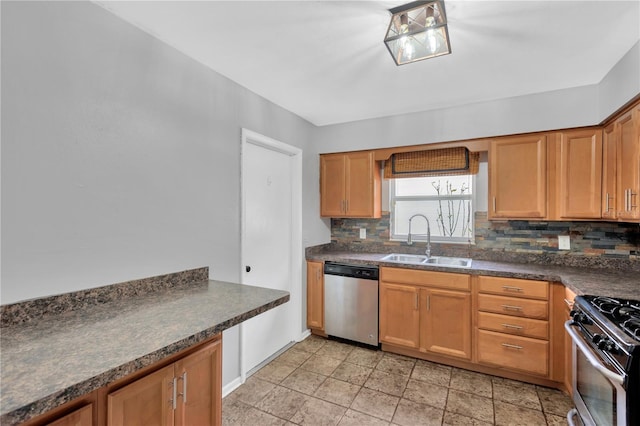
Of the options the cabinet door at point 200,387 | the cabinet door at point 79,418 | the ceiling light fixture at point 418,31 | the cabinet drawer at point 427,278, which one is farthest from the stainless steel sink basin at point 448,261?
the cabinet door at point 79,418

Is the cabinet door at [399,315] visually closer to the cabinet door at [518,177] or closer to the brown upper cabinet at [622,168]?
the cabinet door at [518,177]

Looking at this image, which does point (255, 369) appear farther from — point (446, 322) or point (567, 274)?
point (567, 274)

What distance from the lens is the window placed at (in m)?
3.21

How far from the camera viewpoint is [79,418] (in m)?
0.89

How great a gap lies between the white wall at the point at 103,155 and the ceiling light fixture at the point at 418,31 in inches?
51.2

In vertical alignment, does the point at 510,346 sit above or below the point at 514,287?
below

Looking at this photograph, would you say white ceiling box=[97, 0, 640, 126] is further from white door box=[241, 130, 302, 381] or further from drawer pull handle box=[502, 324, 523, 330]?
drawer pull handle box=[502, 324, 523, 330]

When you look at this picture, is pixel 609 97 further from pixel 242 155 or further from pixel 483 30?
pixel 242 155

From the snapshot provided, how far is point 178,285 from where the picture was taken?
193cm

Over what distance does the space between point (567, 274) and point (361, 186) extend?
1.95 m

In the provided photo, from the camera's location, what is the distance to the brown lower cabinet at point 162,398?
91 cm

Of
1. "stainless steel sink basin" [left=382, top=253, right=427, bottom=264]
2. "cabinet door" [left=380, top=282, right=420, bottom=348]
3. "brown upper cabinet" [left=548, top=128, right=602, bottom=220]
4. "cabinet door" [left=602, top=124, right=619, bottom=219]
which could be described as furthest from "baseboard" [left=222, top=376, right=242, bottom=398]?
"cabinet door" [left=602, top=124, right=619, bottom=219]

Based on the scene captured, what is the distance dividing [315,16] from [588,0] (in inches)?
51.9

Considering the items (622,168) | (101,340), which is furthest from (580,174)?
(101,340)
